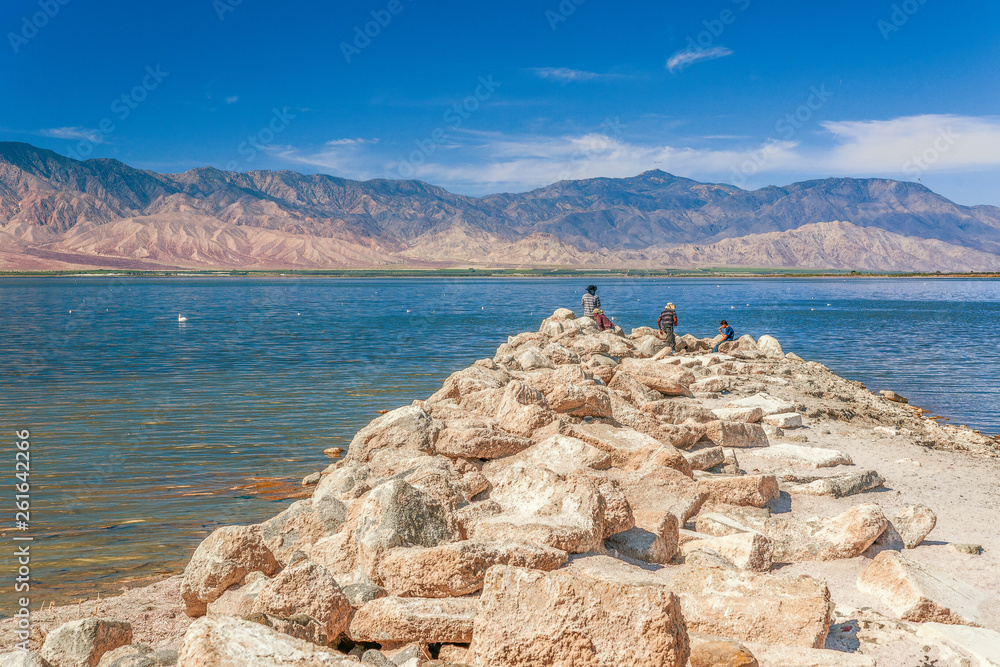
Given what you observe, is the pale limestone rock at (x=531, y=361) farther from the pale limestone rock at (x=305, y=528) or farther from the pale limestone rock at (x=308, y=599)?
the pale limestone rock at (x=308, y=599)

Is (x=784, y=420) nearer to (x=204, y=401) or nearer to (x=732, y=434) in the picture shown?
(x=732, y=434)

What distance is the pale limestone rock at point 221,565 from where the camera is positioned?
17.6ft

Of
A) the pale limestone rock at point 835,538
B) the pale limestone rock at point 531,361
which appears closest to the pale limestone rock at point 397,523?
the pale limestone rock at point 835,538

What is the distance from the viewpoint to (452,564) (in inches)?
174

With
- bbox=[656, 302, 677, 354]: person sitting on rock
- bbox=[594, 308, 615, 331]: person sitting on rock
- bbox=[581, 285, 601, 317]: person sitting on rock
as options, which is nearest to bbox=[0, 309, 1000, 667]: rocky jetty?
bbox=[656, 302, 677, 354]: person sitting on rock

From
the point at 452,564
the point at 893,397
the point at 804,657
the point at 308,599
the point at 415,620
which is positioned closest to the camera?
the point at 804,657

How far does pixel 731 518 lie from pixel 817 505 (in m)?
1.39

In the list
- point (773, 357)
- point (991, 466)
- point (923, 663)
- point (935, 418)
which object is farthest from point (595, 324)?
point (923, 663)

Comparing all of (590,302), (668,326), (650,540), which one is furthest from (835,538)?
(590,302)

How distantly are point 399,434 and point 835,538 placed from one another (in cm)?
471

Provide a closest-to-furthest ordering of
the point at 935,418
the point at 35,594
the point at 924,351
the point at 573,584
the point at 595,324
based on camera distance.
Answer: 1. the point at 573,584
2. the point at 35,594
3. the point at 935,418
4. the point at 595,324
5. the point at 924,351

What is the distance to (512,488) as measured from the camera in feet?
19.7

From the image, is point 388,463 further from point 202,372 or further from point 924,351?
point 924,351

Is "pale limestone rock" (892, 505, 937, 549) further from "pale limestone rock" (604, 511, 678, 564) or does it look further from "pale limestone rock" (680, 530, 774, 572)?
"pale limestone rock" (604, 511, 678, 564)
